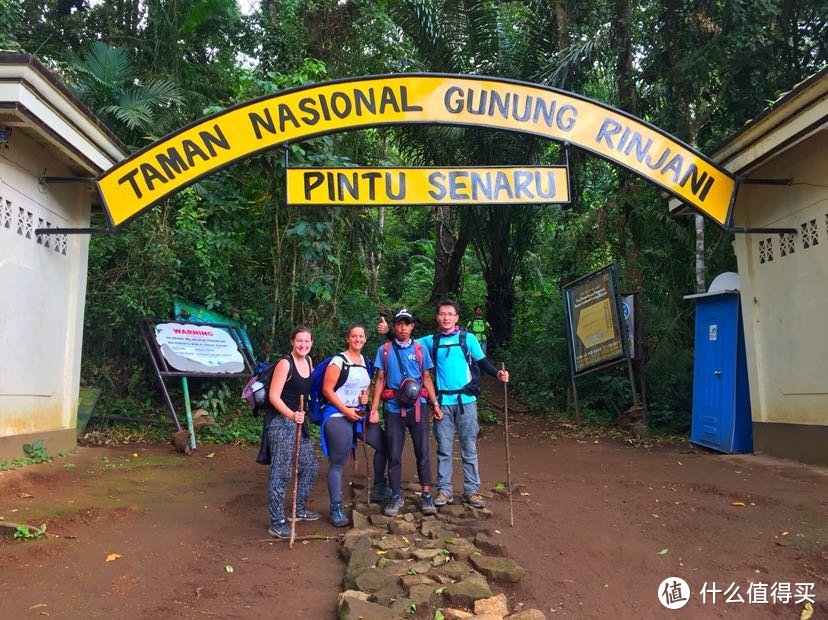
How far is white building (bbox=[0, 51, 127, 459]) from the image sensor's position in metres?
5.58

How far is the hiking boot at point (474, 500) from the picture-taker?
507cm

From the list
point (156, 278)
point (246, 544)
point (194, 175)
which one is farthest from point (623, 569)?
point (156, 278)

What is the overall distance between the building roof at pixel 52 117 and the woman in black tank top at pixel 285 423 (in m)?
3.18

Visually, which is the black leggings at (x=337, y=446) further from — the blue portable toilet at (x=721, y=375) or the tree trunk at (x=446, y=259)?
the tree trunk at (x=446, y=259)

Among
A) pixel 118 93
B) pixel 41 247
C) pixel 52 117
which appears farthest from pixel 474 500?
pixel 118 93

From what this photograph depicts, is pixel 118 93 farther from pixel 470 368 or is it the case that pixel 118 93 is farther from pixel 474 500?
pixel 474 500

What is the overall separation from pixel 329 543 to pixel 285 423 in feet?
3.04

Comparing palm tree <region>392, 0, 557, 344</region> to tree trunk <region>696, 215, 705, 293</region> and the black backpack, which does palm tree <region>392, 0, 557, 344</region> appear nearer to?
tree trunk <region>696, 215, 705, 293</region>

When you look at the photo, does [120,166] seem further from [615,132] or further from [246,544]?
[615,132]

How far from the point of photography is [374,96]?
5953mm

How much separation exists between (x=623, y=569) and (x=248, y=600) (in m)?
2.30

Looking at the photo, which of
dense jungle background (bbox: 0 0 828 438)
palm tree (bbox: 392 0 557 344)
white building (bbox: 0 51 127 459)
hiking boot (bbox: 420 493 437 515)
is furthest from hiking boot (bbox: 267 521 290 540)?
palm tree (bbox: 392 0 557 344)

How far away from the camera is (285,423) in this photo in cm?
468

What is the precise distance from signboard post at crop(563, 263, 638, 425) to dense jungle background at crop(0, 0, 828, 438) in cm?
78
